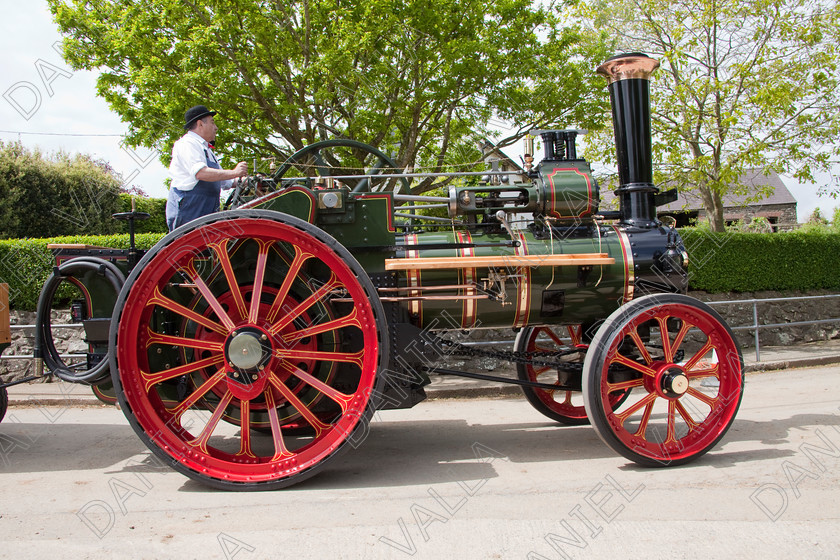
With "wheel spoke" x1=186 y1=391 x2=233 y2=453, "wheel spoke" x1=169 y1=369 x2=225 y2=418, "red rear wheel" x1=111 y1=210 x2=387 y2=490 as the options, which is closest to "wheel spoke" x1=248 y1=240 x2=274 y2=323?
"red rear wheel" x1=111 y1=210 x2=387 y2=490

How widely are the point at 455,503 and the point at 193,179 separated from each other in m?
2.54

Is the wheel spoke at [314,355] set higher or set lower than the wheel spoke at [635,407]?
higher

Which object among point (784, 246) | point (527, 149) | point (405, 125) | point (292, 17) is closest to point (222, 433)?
point (527, 149)

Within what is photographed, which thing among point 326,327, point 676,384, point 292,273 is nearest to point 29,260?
point 292,273

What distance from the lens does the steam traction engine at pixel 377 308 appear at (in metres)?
3.43

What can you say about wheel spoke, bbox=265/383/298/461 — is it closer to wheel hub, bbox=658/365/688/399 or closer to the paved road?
the paved road

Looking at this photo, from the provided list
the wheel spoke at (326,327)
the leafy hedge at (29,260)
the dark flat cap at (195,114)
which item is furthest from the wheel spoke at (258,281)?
the leafy hedge at (29,260)

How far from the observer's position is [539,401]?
4.91 m

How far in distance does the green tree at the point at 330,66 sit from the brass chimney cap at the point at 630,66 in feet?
10.5

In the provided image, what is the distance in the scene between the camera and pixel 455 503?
3.22 metres

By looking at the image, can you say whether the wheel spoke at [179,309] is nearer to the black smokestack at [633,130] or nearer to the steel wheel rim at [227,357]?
the steel wheel rim at [227,357]

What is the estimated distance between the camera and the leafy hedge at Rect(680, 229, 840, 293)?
10.4m

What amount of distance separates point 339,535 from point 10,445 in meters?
3.30

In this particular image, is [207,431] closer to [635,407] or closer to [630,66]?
[635,407]
